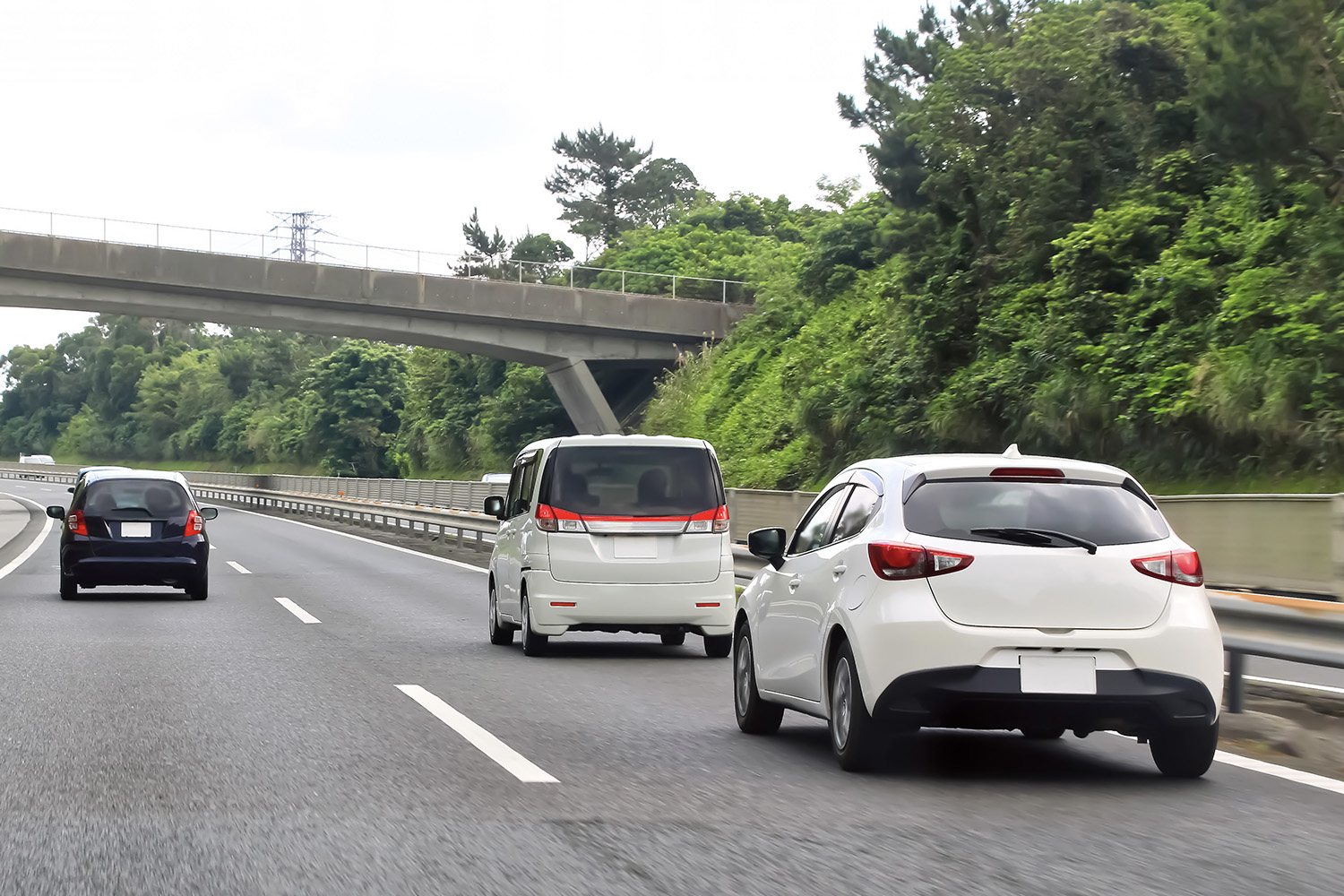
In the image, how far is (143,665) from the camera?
39.0 ft

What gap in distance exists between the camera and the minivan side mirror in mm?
8578

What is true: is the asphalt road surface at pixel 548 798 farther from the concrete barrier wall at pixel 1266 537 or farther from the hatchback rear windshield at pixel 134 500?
the hatchback rear windshield at pixel 134 500

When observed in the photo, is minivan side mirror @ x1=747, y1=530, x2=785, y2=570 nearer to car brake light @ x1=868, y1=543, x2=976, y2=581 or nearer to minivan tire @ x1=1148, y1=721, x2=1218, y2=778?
car brake light @ x1=868, y1=543, x2=976, y2=581

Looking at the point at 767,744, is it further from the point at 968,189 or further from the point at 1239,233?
the point at 968,189

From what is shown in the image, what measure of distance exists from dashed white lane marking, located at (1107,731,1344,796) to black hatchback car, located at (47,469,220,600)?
13294 mm

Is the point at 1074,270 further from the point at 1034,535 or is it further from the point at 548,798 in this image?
the point at 548,798

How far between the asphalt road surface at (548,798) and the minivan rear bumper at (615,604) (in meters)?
0.71

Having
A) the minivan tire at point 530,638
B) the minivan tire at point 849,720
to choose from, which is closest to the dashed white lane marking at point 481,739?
the minivan tire at point 849,720

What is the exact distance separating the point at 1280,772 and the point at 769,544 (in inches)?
110

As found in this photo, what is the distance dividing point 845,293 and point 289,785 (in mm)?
46030

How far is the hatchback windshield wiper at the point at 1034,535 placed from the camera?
7059mm

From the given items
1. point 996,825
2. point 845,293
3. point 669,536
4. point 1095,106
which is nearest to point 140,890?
point 996,825

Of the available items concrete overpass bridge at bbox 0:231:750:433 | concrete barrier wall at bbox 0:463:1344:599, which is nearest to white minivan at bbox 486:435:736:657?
concrete barrier wall at bbox 0:463:1344:599

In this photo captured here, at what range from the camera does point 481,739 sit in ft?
27.6
